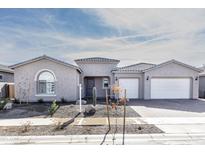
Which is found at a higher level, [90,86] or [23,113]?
[90,86]

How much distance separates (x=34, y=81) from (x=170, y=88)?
45.8 feet

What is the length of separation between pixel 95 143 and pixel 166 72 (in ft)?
48.8

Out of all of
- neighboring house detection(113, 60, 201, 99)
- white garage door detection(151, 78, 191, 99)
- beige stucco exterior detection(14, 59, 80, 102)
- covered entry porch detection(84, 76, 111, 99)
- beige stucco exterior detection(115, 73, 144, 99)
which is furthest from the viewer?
covered entry porch detection(84, 76, 111, 99)

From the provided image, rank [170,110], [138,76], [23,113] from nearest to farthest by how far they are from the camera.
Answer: [23,113] → [170,110] → [138,76]

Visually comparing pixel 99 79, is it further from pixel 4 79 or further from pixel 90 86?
pixel 4 79

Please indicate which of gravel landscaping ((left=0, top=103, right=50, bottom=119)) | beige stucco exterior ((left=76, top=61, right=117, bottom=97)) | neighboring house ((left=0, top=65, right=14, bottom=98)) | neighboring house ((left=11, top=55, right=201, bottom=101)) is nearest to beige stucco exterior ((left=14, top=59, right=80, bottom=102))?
neighboring house ((left=11, top=55, right=201, bottom=101))

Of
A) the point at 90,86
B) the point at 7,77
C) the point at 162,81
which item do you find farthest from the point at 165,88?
the point at 7,77

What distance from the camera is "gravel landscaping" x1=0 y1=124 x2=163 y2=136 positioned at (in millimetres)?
6742

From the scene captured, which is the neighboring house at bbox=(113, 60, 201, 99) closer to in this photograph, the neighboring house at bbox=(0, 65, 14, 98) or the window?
the window

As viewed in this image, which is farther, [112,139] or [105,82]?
[105,82]

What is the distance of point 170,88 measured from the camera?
61.5 ft

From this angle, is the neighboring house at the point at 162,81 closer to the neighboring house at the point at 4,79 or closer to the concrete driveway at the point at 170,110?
the concrete driveway at the point at 170,110

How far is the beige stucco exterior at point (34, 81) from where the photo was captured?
16.0 meters
